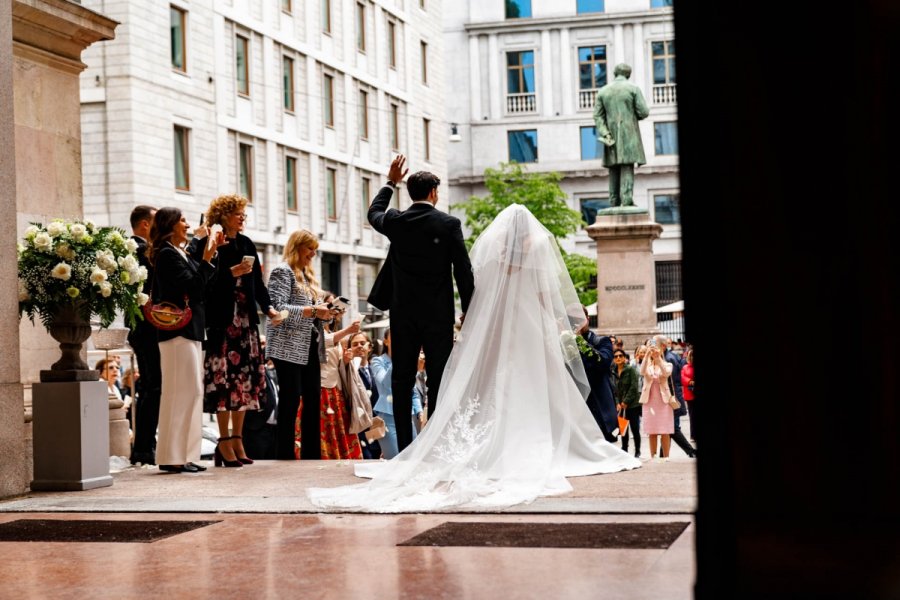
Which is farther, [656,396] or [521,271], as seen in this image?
[656,396]

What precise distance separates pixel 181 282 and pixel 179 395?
801 mm

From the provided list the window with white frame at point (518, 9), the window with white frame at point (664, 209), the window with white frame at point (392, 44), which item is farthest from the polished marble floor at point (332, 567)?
the window with white frame at point (518, 9)

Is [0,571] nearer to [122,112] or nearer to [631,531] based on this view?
[631,531]

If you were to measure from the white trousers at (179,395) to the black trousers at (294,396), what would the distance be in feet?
3.36

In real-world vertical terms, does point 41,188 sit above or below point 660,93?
below

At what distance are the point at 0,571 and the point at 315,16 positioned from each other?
1685 inches

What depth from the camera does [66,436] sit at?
337 inches

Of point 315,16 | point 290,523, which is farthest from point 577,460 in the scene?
point 315,16

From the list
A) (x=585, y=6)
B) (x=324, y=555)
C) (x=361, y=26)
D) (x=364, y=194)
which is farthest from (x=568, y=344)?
(x=585, y=6)

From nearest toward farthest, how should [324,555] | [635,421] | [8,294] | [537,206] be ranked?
1. [324,555]
2. [8,294]
3. [635,421]
4. [537,206]

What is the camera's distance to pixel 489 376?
8.68 metres

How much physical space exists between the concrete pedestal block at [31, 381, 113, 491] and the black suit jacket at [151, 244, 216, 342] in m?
0.84

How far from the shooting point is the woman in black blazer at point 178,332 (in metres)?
9.23

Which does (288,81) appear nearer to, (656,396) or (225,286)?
(656,396)
